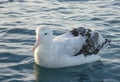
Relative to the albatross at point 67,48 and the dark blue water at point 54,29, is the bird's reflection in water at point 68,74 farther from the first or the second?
the albatross at point 67,48

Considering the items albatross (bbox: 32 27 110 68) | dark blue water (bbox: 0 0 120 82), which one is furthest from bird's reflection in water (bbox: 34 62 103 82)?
albatross (bbox: 32 27 110 68)

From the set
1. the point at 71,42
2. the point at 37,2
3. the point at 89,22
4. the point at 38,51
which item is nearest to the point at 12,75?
the point at 38,51

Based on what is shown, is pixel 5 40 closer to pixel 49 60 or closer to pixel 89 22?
pixel 49 60

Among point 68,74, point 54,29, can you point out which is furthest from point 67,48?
point 54,29

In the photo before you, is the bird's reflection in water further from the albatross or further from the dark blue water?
the albatross

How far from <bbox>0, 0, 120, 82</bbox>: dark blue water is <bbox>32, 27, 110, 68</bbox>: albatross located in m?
0.23

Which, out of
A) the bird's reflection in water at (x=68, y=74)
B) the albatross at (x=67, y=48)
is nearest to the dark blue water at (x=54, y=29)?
the bird's reflection in water at (x=68, y=74)

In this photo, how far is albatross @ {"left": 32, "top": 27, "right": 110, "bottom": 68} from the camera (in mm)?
13531

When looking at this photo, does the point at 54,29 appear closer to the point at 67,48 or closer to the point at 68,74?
the point at 67,48

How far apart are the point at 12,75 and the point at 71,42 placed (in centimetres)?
242

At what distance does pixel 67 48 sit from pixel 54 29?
3625 millimetres

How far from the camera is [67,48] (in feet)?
46.6

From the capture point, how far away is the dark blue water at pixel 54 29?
44.0 ft

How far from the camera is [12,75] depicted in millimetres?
13133
